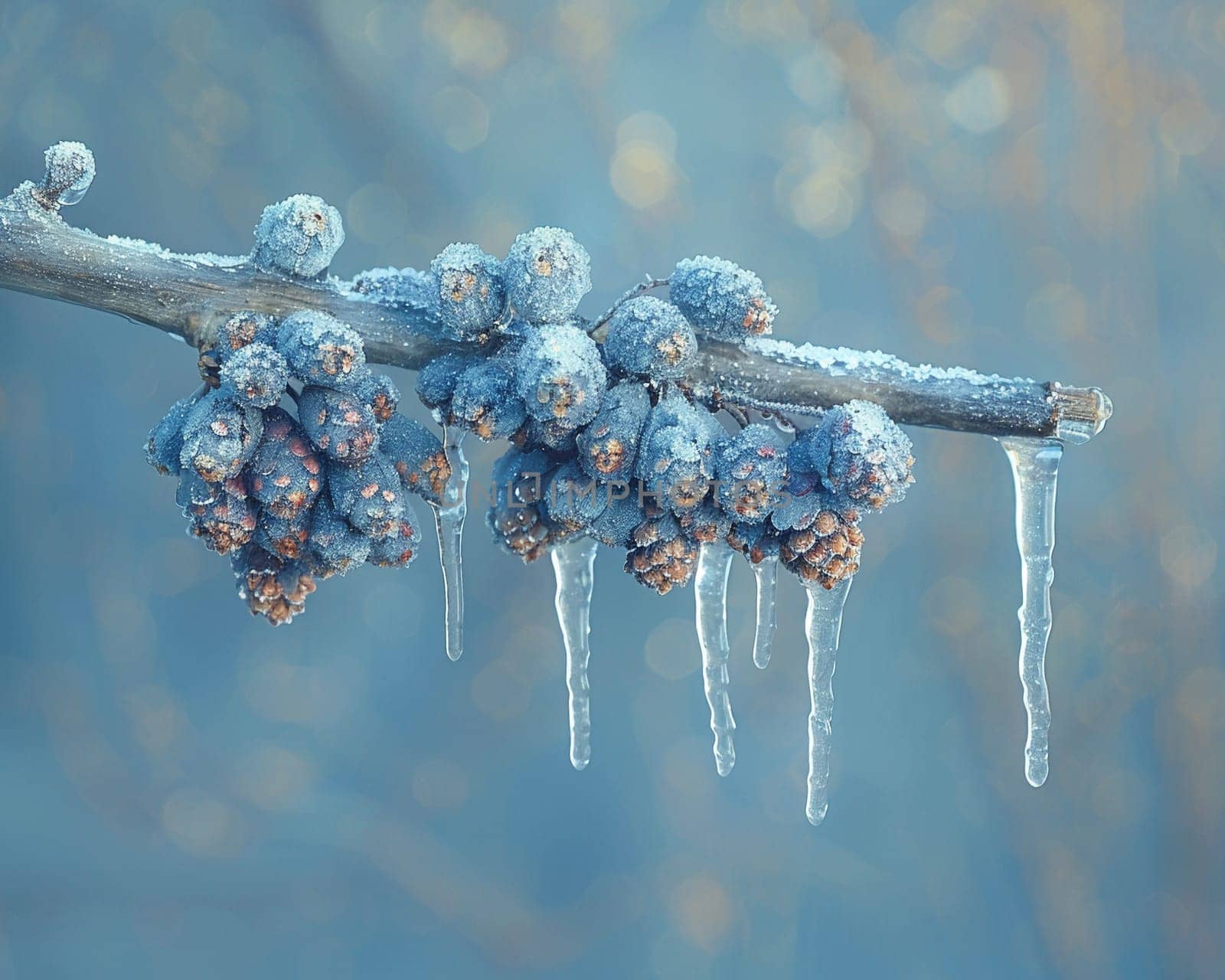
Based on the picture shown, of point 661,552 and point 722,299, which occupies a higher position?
point 722,299

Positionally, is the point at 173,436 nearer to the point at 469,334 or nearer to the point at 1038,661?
the point at 469,334

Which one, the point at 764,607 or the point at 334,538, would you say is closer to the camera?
the point at 334,538

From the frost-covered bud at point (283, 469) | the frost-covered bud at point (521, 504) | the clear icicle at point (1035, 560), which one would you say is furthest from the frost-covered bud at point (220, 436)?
the clear icicle at point (1035, 560)

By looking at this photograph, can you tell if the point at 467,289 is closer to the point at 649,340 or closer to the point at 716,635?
the point at 649,340

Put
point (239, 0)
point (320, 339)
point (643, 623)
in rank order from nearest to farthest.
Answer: point (320, 339) < point (239, 0) < point (643, 623)

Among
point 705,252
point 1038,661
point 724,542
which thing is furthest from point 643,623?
point 724,542

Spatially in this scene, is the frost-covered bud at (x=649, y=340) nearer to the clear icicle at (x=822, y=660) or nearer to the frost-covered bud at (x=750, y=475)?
the frost-covered bud at (x=750, y=475)

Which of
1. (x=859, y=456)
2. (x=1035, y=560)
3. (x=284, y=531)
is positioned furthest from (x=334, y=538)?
(x=1035, y=560)
